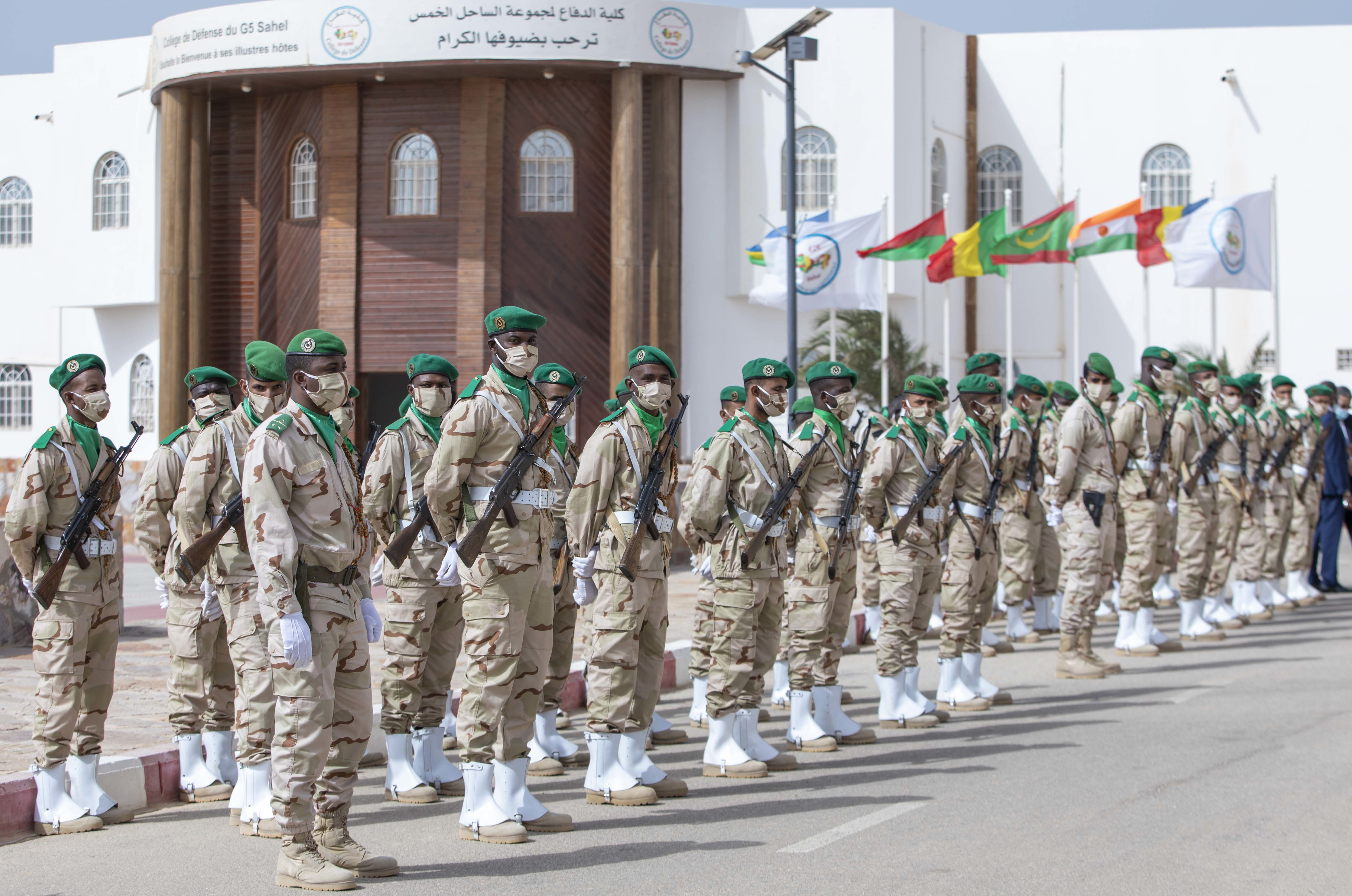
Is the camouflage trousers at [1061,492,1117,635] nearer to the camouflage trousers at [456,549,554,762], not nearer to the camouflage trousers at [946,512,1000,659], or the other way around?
the camouflage trousers at [946,512,1000,659]

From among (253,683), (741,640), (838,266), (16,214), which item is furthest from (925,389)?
(16,214)

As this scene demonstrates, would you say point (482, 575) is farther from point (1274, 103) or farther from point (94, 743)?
point (1274, 103)

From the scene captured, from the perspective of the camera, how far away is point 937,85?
29047 mm

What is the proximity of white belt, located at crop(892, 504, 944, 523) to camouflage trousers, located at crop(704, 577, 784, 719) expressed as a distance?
5.44ft

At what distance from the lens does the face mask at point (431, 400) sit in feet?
27.3

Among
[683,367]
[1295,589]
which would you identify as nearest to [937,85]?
[683,367]

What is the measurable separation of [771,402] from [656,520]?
1.12 m

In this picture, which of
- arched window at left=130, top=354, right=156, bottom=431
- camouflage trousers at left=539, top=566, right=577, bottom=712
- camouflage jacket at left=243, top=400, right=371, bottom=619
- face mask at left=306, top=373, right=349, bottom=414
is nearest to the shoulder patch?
camouflage jacket at left=243, top=400, right=371, bottom=619

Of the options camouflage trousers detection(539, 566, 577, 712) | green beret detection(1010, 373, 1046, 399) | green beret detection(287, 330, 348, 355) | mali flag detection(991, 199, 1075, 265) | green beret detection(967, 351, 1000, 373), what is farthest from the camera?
mali flag detection(991, 199, 1075, 265)

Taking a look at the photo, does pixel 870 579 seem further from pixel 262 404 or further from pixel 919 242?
pixel 919 242

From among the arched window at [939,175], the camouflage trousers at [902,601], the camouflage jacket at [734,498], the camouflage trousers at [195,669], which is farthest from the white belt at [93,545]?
the arched window at [939,175]

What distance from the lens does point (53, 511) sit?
23.5 ft

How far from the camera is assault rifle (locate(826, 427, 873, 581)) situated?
875cm

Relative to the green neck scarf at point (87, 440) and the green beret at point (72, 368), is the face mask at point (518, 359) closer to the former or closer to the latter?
the green beret at point (72, 368)
